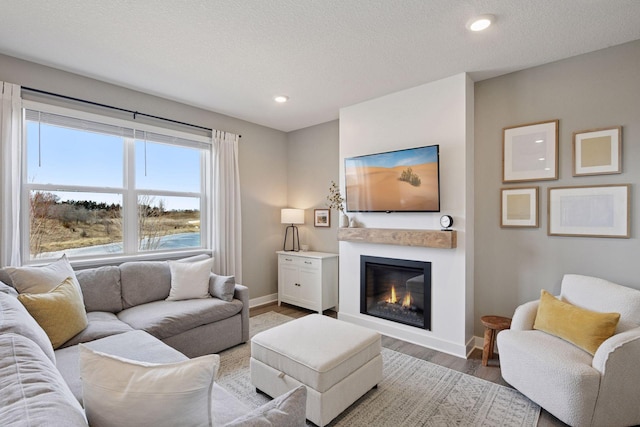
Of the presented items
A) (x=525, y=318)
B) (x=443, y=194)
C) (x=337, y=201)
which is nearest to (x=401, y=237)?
(x=443, y=194)

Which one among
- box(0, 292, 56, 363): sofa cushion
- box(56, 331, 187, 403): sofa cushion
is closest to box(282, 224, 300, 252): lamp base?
box(56, 331, 187, 403): sofa cushion

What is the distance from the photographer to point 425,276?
3113 millimetres

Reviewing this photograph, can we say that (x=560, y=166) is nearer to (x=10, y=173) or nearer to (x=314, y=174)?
(x=314, y=174)

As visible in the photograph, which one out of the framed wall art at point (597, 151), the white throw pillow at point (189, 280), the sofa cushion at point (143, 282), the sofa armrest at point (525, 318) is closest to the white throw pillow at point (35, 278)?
the sofa cushion at point (143, 282)

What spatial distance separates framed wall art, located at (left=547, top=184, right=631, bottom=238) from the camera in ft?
7.80

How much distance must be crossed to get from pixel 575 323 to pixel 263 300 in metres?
3.64

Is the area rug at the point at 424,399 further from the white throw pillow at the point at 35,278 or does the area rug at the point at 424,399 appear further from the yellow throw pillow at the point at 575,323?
the white throw pillow at the point at 35,278

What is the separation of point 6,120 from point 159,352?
238cm

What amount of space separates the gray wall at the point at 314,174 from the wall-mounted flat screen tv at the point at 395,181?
0.71 m

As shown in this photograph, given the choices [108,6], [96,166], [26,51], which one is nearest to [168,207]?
[96,166]

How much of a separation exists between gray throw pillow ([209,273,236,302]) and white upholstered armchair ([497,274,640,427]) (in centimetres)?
241

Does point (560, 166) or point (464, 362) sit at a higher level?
point (560, 166)

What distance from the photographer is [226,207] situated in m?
4.00

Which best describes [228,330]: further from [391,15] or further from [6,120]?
[391,15]
